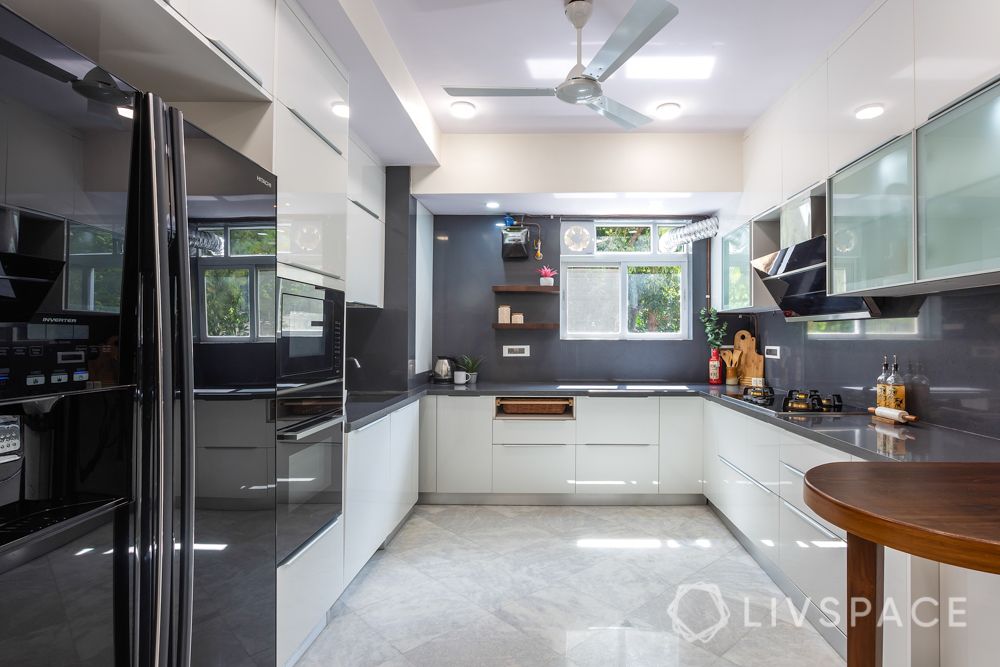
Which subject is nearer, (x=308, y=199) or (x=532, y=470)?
(x=308, y=199)

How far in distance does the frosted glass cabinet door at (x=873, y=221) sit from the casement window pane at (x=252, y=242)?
2180 mm

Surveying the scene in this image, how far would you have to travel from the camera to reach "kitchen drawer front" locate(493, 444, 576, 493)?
3.66 m

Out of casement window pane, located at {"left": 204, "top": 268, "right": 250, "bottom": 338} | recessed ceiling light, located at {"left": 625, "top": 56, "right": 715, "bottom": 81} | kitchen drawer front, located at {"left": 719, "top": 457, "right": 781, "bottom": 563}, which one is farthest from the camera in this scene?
recessed ceiling light, located at {"left": 625, "top": 56, "right": 715, "bottom": 81}

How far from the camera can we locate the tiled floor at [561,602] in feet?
6.48

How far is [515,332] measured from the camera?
4262 mm

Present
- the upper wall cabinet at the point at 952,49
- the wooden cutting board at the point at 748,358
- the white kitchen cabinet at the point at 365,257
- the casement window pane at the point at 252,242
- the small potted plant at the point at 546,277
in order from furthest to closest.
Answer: the small potted plant at the point at 546,277, the wooden cutting board at the point at 748,358, the white kitchen cabinet at the point at 365,257, the upper wall cabinet at the point at 952,49, the casement window pane at the point at 252,242

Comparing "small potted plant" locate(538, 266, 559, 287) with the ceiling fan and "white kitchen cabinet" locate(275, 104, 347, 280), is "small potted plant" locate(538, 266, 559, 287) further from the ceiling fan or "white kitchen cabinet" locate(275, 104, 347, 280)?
"white kitchen cabinet" locate(275, 104, 347, 280)

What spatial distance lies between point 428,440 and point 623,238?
230 centimetres

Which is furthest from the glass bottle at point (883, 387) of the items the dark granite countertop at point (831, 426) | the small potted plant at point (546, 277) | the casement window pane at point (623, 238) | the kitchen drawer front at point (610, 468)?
the small potted plant at point (546, 277)

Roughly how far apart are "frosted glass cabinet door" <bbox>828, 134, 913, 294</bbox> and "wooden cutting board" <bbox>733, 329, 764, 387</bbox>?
1.55m

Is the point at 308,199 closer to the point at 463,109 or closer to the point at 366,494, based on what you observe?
the point at 366,494

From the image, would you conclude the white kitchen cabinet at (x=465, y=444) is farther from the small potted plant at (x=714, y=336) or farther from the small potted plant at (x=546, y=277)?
the small potted plant at (x=714, y=336)

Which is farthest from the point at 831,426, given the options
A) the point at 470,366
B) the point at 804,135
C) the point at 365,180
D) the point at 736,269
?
the point at 365,180

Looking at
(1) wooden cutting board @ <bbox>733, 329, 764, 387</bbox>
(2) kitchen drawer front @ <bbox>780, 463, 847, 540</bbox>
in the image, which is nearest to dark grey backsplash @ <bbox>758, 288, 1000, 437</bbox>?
(2) kitchen drawer front @ <bbox>780, 463, 847, 540</bbox>
